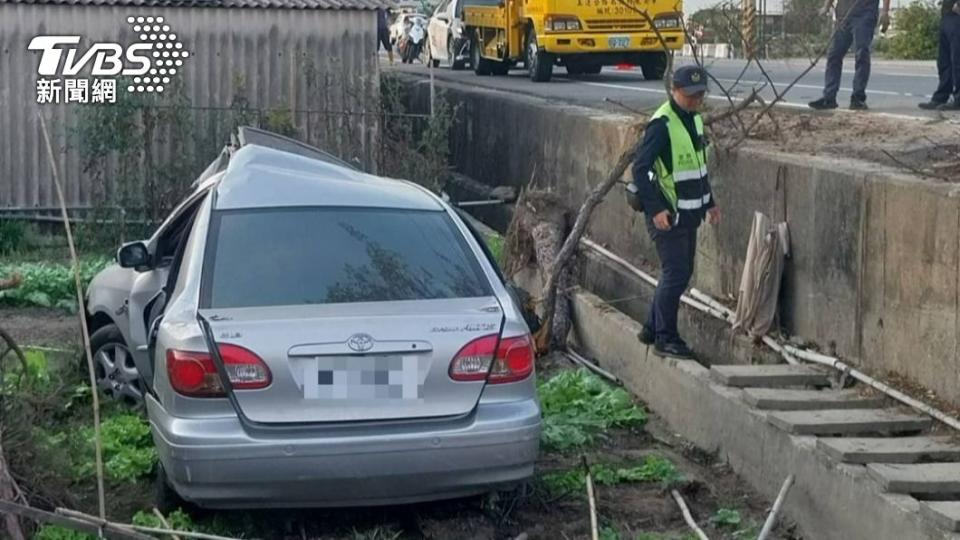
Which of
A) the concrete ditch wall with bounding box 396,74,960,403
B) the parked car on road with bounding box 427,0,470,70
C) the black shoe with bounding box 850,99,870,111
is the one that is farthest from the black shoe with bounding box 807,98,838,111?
the parked car on road with bounding box 427,0,470,70

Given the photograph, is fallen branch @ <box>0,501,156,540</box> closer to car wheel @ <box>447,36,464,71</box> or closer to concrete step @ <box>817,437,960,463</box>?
concrete step @ <box>817,437,960,463</box>

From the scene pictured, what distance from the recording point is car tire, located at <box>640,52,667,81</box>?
80.4 feet

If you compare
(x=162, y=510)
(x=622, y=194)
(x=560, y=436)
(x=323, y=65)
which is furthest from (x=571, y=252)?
(x=323, y=65)

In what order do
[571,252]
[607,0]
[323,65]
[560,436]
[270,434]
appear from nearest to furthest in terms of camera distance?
[270,434] → [560,436] → [571,252] → [323,65] → [607,0]

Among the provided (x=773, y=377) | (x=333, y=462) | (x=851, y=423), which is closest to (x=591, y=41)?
(x=773, y=377)

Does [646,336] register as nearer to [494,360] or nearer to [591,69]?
[494,360]

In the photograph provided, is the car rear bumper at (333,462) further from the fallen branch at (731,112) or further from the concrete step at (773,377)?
the fallen branch at (731,112)

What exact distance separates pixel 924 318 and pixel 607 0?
17.2 meters

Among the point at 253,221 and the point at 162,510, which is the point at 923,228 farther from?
the point at 162,510

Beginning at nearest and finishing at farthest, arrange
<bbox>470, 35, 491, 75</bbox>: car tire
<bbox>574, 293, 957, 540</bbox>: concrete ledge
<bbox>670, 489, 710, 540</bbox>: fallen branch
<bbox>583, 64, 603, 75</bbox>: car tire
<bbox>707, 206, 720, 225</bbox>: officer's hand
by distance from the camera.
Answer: <bbox>574, 293, 957, 540</bbox>: concrete ledge → <bbox>670, 489, 710, 540</bbox>: fallen branch → <bbox>707, 206, 720, 225</bbox>: officer's hand → <bbox>583, 64, 603, 75</bbox>: car tire → <bbox>470, 35, 491, 75</bbox>: car tire

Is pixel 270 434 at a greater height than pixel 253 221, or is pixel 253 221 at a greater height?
pixel 253 221

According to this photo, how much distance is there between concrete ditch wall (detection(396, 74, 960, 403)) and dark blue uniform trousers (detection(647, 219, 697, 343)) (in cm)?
42

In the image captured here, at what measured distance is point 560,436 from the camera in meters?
7.61

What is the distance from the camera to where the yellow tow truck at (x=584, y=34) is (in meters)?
23.0
